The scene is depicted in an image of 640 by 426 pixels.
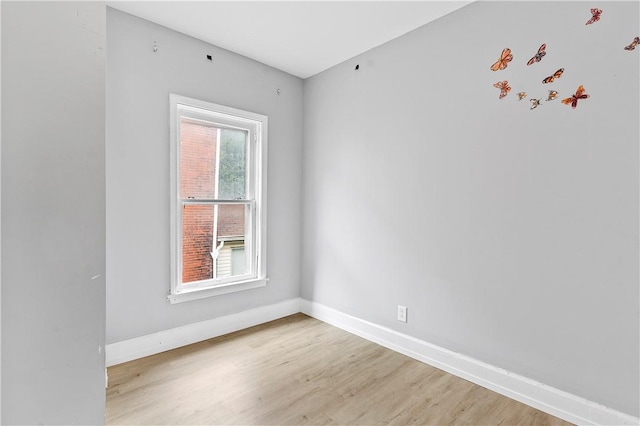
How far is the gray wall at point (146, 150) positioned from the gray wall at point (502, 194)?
3.67 ft

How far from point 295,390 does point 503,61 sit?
95.6 inches

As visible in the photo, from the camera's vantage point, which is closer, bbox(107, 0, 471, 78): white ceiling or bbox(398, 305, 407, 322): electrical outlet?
bbox(107, 0, 471, 78): white ceiling

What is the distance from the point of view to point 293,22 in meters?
2.41

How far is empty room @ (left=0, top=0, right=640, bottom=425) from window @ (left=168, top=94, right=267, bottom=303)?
0.02 metres

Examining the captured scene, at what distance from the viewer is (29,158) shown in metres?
0.45

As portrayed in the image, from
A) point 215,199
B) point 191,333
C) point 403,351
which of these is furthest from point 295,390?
point 215,199

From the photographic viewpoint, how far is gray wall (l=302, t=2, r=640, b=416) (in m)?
1.68

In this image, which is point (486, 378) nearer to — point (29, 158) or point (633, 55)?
point (633, 55)

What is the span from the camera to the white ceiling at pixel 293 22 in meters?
2.22

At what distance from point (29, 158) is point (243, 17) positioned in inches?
91.8

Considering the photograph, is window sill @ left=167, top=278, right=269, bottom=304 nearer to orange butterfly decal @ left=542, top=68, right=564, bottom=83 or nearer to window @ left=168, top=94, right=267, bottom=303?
window @ left=168, top=94, right=267, bottom=303

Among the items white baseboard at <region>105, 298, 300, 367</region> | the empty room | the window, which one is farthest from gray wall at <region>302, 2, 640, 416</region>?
the window

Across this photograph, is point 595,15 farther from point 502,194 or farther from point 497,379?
point 497,379

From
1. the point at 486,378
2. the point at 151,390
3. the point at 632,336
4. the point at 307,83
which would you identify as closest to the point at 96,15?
the point at 151,390
